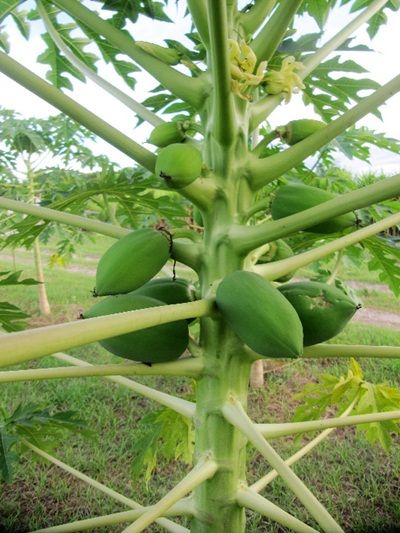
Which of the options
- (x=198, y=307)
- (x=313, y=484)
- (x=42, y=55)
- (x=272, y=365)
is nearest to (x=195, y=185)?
(x=198, y=307)

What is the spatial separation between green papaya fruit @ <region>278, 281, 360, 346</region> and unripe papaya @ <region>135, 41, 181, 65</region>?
1.92 ft

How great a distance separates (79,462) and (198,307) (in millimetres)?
2264

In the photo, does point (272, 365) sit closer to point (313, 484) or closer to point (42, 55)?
point (313, 484)

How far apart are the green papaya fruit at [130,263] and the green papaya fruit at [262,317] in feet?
0.50

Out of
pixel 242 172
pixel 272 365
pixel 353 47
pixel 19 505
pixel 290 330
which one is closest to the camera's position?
pixel 290 330

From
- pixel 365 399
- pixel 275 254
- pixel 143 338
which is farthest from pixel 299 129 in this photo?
pixel 365 399

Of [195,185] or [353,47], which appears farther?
[353,47]

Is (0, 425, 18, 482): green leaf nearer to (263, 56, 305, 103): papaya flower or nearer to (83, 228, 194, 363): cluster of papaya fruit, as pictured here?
(83, 228, 194, 363): cluster of papaya fruit

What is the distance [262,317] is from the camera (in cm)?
86

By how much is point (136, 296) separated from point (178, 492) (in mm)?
360

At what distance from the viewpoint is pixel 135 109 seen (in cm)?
129

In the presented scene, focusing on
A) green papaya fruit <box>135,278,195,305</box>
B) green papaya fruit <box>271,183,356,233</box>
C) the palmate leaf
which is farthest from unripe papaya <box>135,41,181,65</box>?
the palmate leaf

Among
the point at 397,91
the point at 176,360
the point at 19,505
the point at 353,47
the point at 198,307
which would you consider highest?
the point at 353,47

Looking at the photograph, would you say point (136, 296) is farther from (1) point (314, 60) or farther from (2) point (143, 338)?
(1) point (314, 60)
